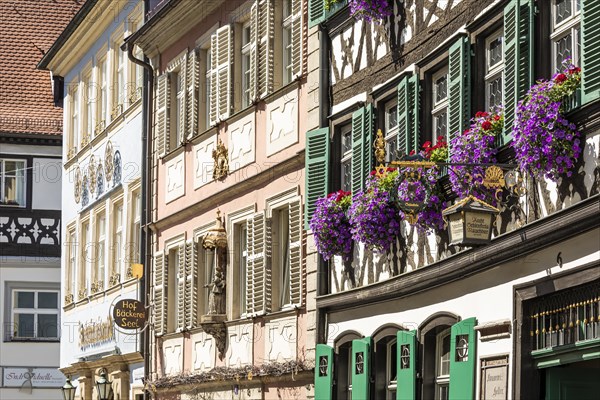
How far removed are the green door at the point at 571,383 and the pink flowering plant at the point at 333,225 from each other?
179 inches

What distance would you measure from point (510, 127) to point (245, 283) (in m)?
9.09

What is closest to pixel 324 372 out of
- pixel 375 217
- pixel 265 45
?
pixel 375 217

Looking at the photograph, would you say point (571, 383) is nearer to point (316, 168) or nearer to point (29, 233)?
point (316, 168)

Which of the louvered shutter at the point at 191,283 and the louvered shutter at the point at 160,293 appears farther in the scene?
the louvered shutter at the point at 160,293

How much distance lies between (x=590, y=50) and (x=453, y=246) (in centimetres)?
334

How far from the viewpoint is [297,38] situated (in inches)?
775

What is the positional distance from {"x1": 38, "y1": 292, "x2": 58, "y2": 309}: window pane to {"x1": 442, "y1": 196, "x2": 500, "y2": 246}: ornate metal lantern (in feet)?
80.9

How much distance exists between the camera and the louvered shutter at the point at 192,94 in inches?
928

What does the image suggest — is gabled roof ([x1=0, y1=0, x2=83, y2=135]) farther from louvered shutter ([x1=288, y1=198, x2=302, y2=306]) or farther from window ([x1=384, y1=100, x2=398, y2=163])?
window ([x1=384, y1=100, x2=398, y2=163])

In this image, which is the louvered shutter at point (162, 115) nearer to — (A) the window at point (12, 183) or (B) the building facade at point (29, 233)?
(B) the building facade at point (29, 233)

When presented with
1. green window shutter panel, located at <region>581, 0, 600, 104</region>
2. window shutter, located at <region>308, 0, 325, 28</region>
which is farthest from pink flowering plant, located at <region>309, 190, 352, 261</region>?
green window shutter panel, located at <region>581, 0, 600, 104</region>

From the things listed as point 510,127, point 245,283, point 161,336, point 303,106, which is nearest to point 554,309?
point 510,127

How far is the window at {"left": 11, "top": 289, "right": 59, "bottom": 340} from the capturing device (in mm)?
36625

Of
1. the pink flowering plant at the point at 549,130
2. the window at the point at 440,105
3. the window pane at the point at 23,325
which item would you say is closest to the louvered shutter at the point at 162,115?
the window at the point at 440,105
